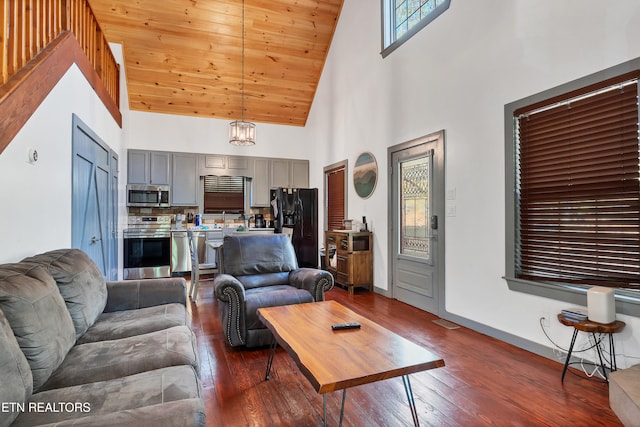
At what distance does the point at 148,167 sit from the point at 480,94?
5741 millimetres

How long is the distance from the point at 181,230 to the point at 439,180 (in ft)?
15.2

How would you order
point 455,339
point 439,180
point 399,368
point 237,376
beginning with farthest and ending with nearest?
point 439,180
point 455,339
point 237,376
point 399,368

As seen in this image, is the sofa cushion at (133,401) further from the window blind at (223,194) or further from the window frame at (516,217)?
the window blind at (223,194)

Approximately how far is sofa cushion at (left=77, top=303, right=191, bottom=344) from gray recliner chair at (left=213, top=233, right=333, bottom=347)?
427 millimetres

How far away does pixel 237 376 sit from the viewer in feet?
7.73

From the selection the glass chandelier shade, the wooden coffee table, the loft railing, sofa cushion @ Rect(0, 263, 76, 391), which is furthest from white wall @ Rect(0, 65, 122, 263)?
the glass chandelier shade

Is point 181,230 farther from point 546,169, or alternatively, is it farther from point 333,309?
point 546,169

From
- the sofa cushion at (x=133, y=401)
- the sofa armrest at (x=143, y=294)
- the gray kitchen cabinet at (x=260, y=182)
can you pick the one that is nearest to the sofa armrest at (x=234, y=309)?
the sofa armrest at (x=143, y=294)

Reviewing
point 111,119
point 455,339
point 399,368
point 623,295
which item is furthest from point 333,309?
point 111,119

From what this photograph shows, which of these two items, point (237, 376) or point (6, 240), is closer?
point (6, 240)

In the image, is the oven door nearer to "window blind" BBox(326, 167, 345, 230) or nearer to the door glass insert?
"window blind" BBox(326, 167, 345, 230)

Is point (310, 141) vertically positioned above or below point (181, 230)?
above

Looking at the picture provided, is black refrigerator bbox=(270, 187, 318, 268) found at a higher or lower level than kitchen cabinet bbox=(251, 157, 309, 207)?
lower

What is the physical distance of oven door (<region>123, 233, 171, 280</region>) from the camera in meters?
5.83
